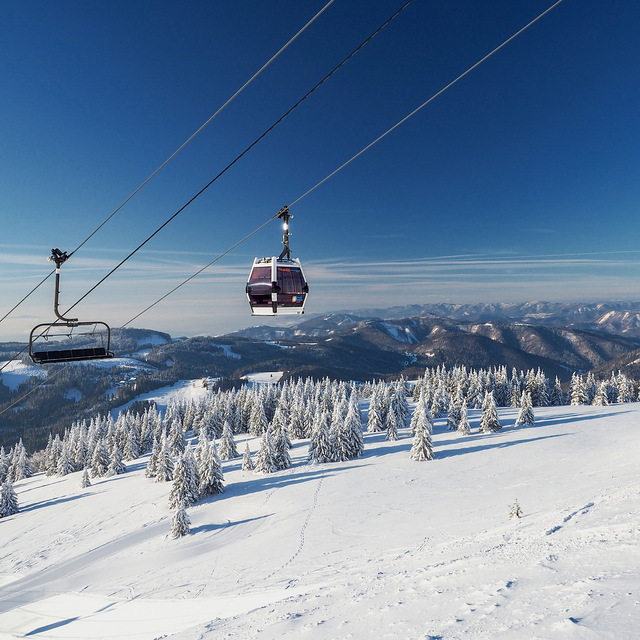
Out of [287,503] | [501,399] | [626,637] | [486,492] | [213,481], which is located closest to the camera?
[626,637]

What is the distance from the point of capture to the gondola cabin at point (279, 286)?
11562 millimetres

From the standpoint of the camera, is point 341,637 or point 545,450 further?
point 545,450

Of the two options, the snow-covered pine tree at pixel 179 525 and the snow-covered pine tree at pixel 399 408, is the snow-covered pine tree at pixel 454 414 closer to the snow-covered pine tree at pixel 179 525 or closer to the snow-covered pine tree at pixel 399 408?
the snow-covered pine tree at pixel 399 408

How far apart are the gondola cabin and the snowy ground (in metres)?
8.58

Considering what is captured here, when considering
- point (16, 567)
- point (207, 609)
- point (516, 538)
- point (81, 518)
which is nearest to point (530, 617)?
point (516, 538)

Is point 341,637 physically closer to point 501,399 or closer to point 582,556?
point 582,556

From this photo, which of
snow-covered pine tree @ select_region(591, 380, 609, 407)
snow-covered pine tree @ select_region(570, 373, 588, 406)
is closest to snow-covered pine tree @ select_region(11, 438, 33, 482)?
snow-covered pine tree @ select_region(570, 373, 588, 406)

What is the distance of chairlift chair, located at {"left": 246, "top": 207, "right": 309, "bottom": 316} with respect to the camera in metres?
11.5

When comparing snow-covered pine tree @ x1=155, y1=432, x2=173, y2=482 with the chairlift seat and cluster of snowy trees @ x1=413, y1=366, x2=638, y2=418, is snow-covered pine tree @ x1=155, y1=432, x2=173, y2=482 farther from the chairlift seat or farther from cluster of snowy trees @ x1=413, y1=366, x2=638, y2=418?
cluster of snowy trees @ x1=413, y1=366, x2=638, y2=418

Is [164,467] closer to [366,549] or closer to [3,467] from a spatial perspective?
[366,549]

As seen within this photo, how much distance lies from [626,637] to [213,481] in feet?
143

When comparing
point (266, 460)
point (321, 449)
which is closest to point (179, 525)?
point (266, 460)

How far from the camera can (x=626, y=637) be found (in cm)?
588

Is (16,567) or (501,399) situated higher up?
(501,399)
